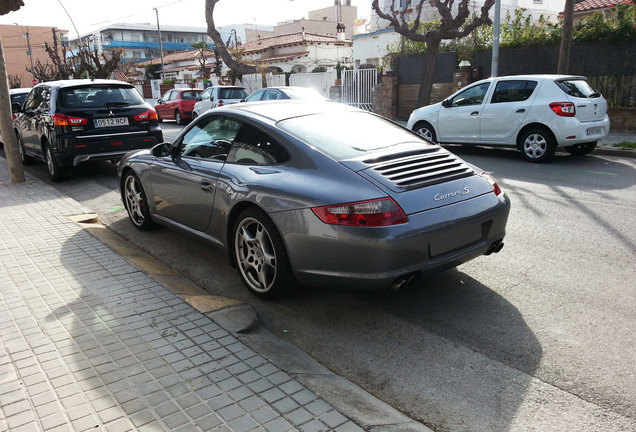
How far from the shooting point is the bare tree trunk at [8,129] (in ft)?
28.3

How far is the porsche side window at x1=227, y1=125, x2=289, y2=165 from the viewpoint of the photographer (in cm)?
416

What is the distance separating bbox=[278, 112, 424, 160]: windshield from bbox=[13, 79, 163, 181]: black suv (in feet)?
19.1

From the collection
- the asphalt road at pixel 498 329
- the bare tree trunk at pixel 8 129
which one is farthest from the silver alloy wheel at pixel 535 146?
the bare tree trunk at pixel 8 129

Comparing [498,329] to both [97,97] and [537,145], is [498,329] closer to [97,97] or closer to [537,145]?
[537,145]

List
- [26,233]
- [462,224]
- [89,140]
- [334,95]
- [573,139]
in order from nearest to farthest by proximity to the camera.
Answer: [462,224] → [26,233] → [89,140] → [573,139] → [334,95]

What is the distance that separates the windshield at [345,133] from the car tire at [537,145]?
633cm

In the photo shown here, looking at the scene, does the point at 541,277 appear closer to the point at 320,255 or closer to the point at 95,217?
the point at 320,255

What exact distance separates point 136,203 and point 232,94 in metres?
16.1

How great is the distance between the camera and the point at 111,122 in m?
9.24

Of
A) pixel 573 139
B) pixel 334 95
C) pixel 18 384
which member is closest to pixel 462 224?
pixel 18 384

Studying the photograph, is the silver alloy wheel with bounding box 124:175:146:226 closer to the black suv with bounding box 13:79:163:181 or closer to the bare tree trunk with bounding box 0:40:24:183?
the black suv with bounding box 13:79:163:181

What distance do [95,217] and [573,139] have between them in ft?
27.5

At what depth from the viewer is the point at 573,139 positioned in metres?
9.88

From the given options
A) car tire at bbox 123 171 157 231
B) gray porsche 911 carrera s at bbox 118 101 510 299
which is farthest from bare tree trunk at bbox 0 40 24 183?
gray porsche 911 carrera s at bbox 118 101 510 299
